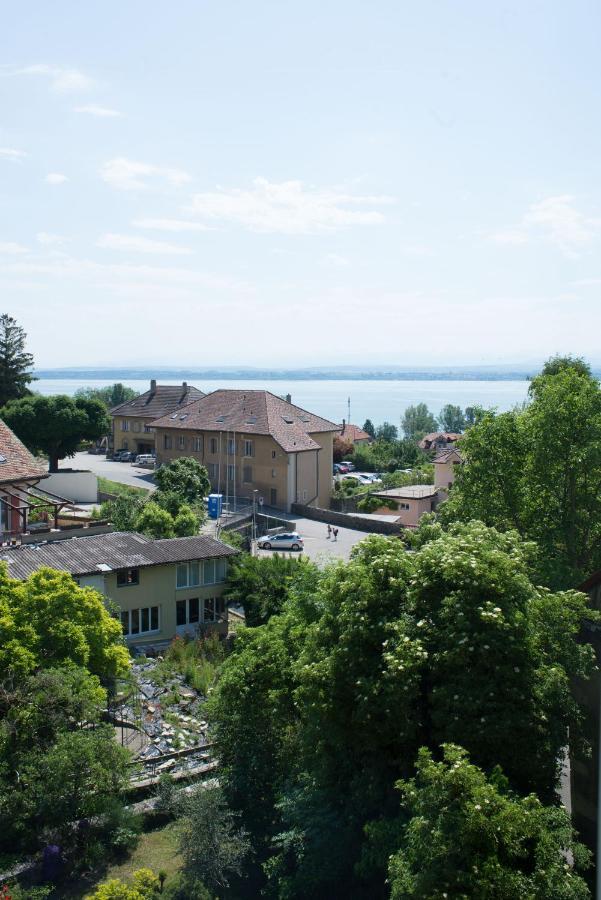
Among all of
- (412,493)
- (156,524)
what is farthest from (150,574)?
(412,493)

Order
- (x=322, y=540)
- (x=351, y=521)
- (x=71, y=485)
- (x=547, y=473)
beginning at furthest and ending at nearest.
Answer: (x=71, y=485) < (x=351, y=521) < (x=322, y=540) < (x=547, y=473)

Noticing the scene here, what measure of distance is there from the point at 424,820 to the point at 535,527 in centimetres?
1442

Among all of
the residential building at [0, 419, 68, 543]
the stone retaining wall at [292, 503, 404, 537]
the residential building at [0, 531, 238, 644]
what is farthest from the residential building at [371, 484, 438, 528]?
the residential building at [0, 419, 68, 543]

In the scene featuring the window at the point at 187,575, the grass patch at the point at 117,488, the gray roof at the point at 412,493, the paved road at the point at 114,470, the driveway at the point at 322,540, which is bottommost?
the driveway at the point at 322,540

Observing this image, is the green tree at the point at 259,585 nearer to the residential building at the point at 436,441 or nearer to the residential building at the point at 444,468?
the residential building at the point at 444,468

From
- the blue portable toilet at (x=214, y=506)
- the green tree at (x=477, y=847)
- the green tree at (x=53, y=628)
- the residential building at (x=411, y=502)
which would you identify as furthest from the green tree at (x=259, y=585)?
the residential building at (x=411, y=502)

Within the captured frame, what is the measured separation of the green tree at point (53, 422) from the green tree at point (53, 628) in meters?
36.1

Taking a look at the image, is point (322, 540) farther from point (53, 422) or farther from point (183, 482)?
point (53, 422)

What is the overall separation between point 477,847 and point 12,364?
62.8 metres

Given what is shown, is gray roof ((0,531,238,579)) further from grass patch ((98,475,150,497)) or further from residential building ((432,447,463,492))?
residential building ((432,447,463,492))

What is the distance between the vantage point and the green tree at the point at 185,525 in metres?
37.8

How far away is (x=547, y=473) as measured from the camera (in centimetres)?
2347

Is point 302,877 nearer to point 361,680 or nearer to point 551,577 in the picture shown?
point 361,680

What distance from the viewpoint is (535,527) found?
2405 centimetres
